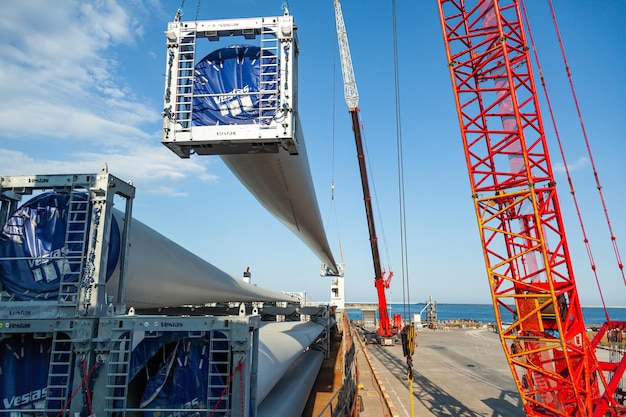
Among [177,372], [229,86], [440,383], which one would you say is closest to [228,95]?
[229,86]

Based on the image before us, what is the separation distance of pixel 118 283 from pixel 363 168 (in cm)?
2906

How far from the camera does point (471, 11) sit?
685 inches

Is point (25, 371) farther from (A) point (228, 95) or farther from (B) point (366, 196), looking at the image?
(B) point (366, 196)

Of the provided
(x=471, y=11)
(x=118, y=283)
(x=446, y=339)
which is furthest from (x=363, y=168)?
(x=118, y=283)

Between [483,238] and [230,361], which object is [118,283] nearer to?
[230,361]

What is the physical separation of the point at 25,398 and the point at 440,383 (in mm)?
22699

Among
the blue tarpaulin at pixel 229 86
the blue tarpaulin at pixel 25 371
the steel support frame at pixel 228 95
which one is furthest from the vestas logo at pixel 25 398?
the blue tarpaulin at pixel 229 86

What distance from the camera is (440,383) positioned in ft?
76.4

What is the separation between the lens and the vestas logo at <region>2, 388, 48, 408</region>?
18.3ft

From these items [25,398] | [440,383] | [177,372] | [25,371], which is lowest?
[440,383]

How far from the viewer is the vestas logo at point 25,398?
5574 mm

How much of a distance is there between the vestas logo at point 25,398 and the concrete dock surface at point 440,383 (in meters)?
7.20

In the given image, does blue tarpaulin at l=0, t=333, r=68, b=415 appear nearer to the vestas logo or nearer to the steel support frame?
the vestas logo

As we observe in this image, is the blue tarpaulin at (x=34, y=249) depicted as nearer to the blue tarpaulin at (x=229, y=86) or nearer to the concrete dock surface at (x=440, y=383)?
the blue tarpaulin at (x=229, y=86)
